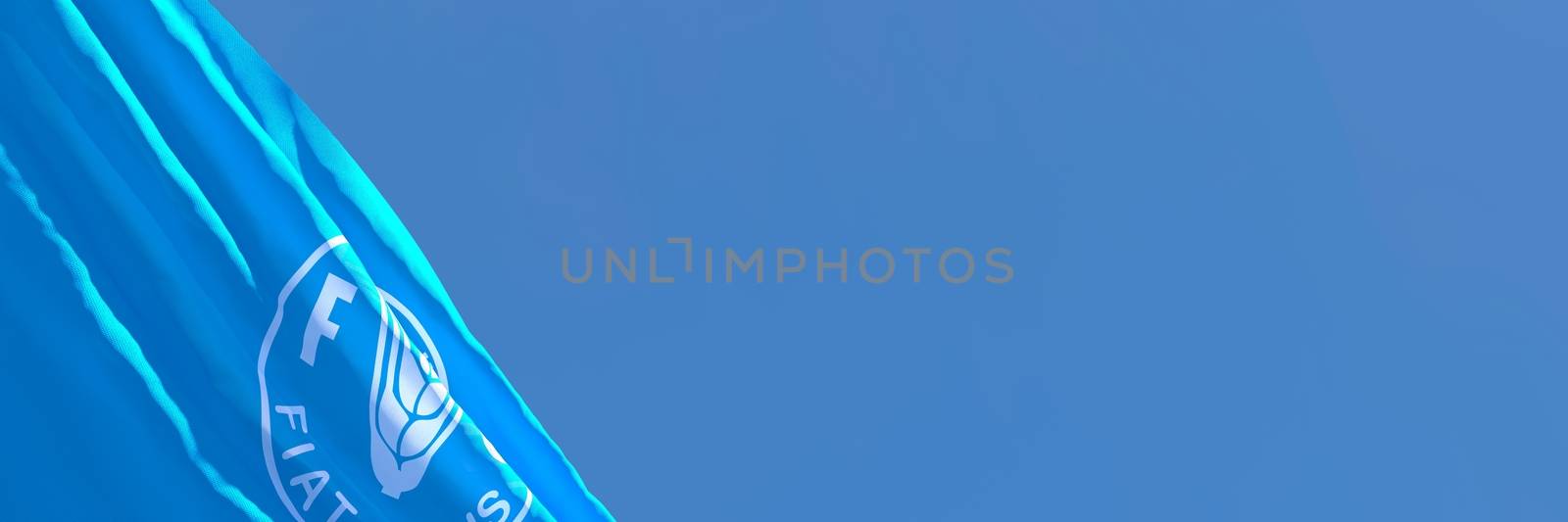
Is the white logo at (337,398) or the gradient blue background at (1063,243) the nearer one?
the white logo at (337,398)

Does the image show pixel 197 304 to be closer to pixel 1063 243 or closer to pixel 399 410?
pixel 399 410

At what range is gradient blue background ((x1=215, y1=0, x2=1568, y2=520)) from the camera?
2.11 m

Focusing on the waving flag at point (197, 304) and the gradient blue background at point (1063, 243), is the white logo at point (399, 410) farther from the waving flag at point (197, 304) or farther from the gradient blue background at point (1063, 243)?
the gradient blue background at point (1063, 243)

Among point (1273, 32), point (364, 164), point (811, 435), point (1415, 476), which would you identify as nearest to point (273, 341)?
point (364, 164)

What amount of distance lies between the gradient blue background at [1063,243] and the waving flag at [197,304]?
135cm

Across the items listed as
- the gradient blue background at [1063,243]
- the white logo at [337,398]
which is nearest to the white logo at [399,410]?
the white logo at [337,398]

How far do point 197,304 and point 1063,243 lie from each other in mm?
1593

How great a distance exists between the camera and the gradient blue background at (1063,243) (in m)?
2.11

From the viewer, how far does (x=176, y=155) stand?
2.40ft

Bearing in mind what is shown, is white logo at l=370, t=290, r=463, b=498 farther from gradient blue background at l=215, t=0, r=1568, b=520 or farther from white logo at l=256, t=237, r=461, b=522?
gradient blue background at l=215, t=0, r=1568, b=520

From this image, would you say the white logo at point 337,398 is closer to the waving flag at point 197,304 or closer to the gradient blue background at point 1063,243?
the waving flag at point 197,304

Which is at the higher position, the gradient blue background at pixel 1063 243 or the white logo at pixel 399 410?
the gradient blue background at pixel 1063 243

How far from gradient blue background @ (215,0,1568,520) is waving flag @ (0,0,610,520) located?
135 centimetres

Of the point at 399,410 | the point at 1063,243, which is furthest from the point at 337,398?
the point at 1063,243
